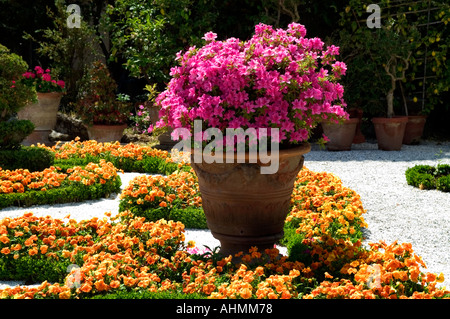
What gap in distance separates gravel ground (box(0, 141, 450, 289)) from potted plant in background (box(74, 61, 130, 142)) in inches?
113

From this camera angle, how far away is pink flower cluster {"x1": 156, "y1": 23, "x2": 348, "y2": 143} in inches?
139

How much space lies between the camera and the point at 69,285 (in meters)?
3.23

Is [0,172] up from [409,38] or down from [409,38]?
down

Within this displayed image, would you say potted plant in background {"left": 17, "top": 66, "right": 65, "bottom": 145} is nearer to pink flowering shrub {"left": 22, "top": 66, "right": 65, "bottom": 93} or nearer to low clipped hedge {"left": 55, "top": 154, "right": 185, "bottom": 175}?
pink flowering shrub {"left": 22, "top": 66, "right": 65, "bottom": 93}

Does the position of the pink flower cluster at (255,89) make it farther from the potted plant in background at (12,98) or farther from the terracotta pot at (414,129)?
the terracotta pot at (414,129)

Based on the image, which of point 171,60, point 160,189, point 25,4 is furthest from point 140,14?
point 160,189

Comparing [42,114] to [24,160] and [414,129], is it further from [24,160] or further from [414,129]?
[414,129]

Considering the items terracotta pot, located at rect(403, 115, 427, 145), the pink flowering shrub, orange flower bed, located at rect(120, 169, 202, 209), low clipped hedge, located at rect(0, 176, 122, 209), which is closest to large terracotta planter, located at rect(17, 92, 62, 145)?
the pink flowering shrub

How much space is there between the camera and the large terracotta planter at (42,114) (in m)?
9.66

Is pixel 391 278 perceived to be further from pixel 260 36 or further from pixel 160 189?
pixel 160 189

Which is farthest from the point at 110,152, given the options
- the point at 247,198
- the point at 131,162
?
the point at 247,198

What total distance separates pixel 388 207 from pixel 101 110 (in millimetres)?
5854

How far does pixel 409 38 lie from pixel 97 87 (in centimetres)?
564

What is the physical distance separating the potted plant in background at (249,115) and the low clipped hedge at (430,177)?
3161mm
